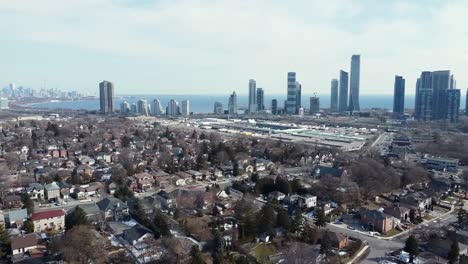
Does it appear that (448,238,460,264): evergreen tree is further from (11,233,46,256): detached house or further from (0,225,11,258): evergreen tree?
(0,225,11,258): evergreen tree

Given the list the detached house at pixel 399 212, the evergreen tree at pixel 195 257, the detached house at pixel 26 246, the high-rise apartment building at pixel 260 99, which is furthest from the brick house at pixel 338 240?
the high-rise apartment building at pixel 260 99

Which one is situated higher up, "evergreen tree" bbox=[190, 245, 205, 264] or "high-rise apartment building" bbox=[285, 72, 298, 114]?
"high-rise apartment building" bbox=[285, 72, 298, 114]

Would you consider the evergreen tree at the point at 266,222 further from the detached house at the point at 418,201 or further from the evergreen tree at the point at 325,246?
the detached house at the point at 418,201

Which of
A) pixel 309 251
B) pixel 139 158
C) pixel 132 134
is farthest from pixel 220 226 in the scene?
pixel 132 134

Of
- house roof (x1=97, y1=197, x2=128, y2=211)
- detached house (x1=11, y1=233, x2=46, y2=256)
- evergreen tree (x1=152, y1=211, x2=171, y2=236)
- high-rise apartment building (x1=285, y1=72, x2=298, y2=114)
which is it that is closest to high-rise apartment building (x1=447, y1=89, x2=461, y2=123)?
high-rise apartment building (x1=285, y1=72, x2=298, y2=114)

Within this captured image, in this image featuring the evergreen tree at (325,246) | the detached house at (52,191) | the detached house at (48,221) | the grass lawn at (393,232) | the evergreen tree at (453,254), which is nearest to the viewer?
the evergreen tree at (453,254)

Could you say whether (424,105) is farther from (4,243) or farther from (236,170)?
(4,243)

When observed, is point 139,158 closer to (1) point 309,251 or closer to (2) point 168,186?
(2) point 168,186
